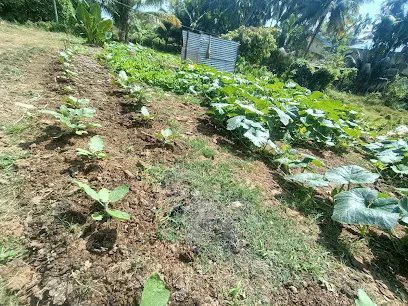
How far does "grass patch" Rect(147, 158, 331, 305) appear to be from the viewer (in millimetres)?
1290

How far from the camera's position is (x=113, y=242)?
1259 millimetres

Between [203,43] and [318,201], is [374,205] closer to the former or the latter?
[318,201]

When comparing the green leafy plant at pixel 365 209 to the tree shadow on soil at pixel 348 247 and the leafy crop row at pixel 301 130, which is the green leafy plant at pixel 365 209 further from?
the tree shadow on soil at pixel 348 247

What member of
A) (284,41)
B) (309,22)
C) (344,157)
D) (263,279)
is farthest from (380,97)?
(263,279)

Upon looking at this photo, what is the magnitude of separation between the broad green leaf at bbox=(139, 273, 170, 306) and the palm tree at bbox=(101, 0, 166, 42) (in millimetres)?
16282

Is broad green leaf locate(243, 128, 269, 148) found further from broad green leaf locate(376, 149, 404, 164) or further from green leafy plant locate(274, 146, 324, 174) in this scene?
broad green leaf locate(376, 149, 404, 164)

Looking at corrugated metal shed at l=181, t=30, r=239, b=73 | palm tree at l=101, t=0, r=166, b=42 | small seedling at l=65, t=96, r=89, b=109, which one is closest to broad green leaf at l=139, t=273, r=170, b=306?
small seedling at l=65, t=96, r=89, b=109

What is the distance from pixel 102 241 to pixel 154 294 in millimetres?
465

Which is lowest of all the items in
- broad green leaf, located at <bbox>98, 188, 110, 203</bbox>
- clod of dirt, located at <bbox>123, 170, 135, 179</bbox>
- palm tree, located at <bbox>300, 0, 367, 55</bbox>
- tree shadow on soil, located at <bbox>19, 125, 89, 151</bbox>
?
clod of dirt, located at <bbox>123, 170, 135, 179</bbox>

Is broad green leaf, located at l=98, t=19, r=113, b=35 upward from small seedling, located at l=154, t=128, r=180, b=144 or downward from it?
upward

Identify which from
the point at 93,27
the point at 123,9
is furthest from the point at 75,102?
the point at 123,9

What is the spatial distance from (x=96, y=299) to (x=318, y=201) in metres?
1.94

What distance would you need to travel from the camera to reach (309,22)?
26.4 meters

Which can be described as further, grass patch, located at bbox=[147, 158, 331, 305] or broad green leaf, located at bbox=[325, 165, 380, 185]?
broad green leaf, located at bbox=[325, 165, 380, 185]
